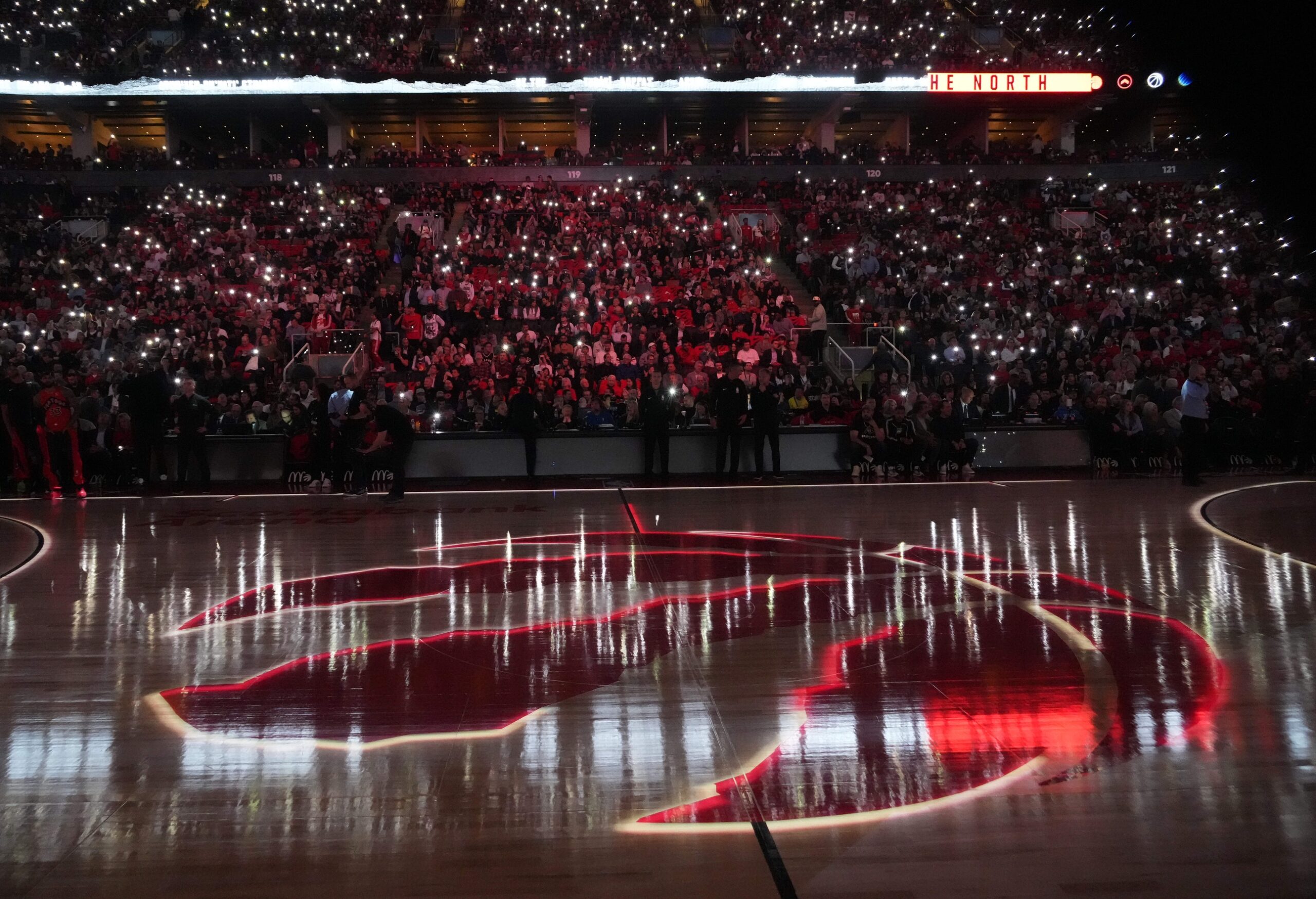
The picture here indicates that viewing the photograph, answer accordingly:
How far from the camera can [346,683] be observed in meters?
4.96

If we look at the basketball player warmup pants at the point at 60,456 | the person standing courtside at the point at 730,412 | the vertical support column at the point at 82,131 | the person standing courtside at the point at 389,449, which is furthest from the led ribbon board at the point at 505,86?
the person standing courtside at the point at 389,449

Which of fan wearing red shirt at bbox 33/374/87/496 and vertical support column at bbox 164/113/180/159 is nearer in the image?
fan wearing red shirt at bbox 33/374/87/496

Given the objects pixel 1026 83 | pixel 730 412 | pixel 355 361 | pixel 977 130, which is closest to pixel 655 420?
pixel 730 412

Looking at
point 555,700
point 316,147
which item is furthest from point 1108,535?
point 316,147

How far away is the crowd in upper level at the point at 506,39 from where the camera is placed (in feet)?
105

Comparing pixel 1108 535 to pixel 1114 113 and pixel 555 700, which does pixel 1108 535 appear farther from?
pixel 1114 113

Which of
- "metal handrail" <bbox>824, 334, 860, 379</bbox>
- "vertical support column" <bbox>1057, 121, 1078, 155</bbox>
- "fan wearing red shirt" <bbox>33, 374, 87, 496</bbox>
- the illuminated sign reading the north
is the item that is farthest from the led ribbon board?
"fan wearing red shirt" <bbox>33, 374, 87, 496</bbox>

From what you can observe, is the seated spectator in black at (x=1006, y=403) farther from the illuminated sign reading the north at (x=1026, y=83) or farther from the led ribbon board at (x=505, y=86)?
the led ribbon board at (x=505, y=86)

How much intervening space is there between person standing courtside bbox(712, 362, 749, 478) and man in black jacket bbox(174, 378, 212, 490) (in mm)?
7738

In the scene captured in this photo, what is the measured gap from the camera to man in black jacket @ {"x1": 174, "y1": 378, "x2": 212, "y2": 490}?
14.2 meters

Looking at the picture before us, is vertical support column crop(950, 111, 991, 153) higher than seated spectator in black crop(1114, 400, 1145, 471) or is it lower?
higher

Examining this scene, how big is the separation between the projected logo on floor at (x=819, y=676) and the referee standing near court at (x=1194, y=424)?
6.45 meters

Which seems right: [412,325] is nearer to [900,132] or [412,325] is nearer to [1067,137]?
[900,132]

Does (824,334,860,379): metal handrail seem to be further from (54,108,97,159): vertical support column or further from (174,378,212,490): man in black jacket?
(54,108,97,159): vertical support column
